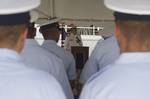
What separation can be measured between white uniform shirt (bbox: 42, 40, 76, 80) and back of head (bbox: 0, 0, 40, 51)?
243 centimetres

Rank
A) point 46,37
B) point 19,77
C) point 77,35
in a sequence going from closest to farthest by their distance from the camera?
point 19,77
point 46,37
point 77,35

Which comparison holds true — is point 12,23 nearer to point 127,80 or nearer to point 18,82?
point 18,82

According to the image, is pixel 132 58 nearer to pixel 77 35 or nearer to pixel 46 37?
pixel 46 37

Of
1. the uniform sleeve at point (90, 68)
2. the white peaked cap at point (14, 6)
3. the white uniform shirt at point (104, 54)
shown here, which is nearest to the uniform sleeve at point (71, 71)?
the uniform sleeve at point (90, 68)

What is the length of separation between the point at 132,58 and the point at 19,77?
495mm

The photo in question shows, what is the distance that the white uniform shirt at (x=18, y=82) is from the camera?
2.10 metres

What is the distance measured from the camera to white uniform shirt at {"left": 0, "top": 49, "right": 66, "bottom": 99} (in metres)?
2.10

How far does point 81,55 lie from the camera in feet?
19.6

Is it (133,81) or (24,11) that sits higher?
(24,11)

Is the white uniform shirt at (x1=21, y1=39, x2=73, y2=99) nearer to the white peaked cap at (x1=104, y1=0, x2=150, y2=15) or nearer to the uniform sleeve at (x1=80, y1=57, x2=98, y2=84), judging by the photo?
the uniform sleeve at (x1=80, y1=57, x2=98, y2=84)

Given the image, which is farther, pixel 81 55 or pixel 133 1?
pixel 81 55

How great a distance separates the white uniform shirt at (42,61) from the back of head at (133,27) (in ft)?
4.41

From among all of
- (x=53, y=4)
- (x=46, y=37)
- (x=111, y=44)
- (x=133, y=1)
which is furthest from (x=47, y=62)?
(x=53, y=4)

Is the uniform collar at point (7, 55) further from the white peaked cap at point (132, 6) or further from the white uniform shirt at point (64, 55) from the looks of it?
the white uniform shirt at point (64, 55)
